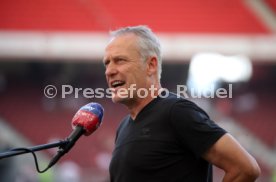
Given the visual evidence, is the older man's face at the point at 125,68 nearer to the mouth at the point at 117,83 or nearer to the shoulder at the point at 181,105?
the mouth at the point at 117,83

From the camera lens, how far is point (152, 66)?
229 cm

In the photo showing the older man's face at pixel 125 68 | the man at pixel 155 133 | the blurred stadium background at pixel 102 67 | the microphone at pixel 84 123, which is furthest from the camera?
the blurred stadium background at pixel 102 67

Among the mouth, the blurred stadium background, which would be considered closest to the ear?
the mouth

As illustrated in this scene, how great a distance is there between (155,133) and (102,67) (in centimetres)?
913

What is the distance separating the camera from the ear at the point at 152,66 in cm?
228

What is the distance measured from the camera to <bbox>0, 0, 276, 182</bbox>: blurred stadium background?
10250 mm

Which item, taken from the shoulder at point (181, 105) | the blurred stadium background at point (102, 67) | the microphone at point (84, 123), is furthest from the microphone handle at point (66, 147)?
the blurred stadium background at point (102, 67)

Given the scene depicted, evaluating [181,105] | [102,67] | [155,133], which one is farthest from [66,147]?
[102,67]

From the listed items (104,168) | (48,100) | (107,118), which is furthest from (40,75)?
(104,168)

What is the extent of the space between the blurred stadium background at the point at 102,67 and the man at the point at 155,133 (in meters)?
6.96

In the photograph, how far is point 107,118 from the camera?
12070 mm

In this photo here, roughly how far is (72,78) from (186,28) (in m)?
2.64

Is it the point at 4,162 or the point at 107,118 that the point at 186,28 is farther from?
the point at 4,162

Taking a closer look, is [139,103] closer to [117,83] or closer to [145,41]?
[117,83]
